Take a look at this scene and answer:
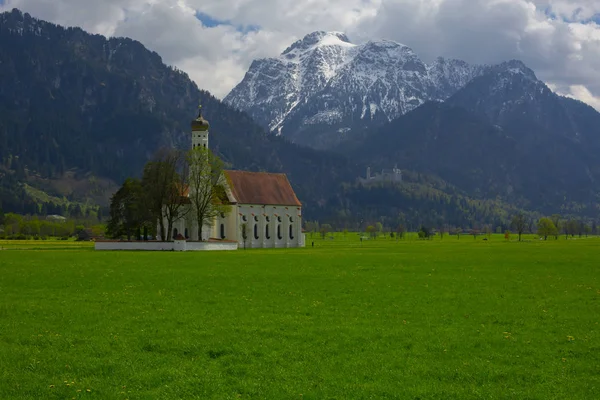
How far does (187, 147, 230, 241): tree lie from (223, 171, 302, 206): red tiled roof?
12.4m

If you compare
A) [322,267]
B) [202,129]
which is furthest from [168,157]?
[322,267]

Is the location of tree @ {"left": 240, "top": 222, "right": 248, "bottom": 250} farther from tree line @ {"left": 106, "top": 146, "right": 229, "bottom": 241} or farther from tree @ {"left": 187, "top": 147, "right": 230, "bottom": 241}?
tree @ {"left": 187, "top": 147, "right": 230, "bottom": 241}

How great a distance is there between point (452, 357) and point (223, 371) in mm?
6634

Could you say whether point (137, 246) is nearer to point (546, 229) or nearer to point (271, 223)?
point (271, 223)

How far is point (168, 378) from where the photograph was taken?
1692 centimetres

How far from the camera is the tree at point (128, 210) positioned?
97875 millimetres

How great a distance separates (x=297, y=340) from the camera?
21.0 metres

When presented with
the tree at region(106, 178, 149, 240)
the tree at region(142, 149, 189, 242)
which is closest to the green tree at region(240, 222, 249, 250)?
the tree at region(142, 149, 189, 242)

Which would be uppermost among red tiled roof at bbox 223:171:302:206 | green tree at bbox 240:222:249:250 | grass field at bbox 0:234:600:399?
red tiled roof at bbox 223:171:302:206

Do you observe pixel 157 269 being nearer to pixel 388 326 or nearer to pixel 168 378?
pixel 388 326

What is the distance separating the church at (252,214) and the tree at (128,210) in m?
10.0

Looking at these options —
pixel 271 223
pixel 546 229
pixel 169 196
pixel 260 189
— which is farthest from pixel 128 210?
pixel 546 229

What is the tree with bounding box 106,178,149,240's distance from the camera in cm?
9788

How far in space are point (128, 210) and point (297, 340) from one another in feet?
271
